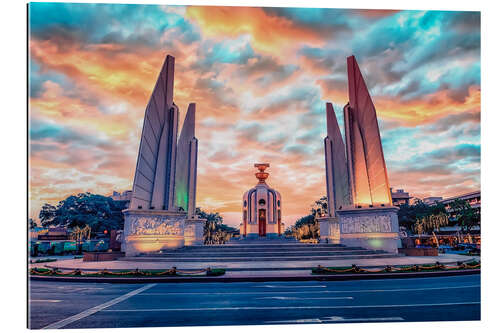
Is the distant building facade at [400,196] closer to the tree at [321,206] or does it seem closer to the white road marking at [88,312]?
the tree at [321,206]

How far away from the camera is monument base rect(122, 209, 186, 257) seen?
18406mm

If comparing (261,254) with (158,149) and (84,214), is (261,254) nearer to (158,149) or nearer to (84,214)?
(158,149)

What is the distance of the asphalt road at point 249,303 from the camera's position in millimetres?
6098

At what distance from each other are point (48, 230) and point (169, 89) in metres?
34.2

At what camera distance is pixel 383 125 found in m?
20.1

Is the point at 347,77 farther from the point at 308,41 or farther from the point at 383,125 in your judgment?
the point at 308,41

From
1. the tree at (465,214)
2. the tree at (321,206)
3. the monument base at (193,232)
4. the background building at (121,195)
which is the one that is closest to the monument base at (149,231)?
the monument base at (193,232)

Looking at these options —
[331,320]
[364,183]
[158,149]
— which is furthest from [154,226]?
[331,320]

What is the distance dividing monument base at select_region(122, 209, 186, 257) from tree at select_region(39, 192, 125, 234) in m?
24.4

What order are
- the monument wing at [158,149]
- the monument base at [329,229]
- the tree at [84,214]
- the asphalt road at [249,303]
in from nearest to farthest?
the asphalt road at [249,303], the monument wing at [158,149], the monument base at [329,229], the tree at [84,214]

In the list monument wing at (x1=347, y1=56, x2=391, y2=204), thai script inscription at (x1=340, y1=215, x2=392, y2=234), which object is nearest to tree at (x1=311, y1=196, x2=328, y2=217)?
monument wing at (x1=347, y1=56, x2=391, y2=204)

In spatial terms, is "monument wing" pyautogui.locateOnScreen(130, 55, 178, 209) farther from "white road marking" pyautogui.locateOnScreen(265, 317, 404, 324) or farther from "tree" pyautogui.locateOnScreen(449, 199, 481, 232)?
"tree" pyautogui.locateOnScreen(449, 199, 481, 232)

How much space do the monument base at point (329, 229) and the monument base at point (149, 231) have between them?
13625 millimetres
